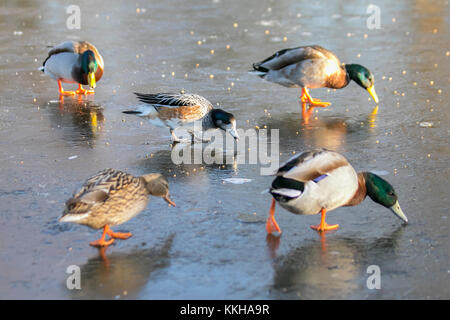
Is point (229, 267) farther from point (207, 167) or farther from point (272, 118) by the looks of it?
point (272, 118)

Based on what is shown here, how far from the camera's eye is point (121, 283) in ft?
15.7

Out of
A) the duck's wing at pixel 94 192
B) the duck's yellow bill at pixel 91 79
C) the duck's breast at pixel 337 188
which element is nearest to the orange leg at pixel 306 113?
the duck's yellow bill at pixel 91 79

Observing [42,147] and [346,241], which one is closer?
[346,241]

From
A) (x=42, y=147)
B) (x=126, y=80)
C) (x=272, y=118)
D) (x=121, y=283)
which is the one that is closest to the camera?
(x=121, y=283)

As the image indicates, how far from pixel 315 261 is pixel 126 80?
20.7ft

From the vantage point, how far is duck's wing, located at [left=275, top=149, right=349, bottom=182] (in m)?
5.41

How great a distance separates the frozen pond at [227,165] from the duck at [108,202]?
0.18 m

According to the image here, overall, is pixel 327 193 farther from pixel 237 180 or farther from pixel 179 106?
pixel 179 106

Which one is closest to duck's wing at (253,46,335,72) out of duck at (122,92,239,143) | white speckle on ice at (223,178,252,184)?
duck at (122,92,239,143)

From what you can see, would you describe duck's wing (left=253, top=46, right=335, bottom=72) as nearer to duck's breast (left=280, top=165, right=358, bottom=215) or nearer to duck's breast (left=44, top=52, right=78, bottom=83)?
duck's breast (left=44, top=52, right=78, bottom=83)

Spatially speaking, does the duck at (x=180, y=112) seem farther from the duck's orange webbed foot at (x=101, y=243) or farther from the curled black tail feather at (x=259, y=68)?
the duck's orange webbed foot at (x=101, y=243)

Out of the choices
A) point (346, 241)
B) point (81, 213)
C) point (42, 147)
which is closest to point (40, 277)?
point (81, 213)

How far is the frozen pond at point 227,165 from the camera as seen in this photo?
16.0 feet

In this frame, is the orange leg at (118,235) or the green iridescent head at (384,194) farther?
the green iridescent head at (384,194)
